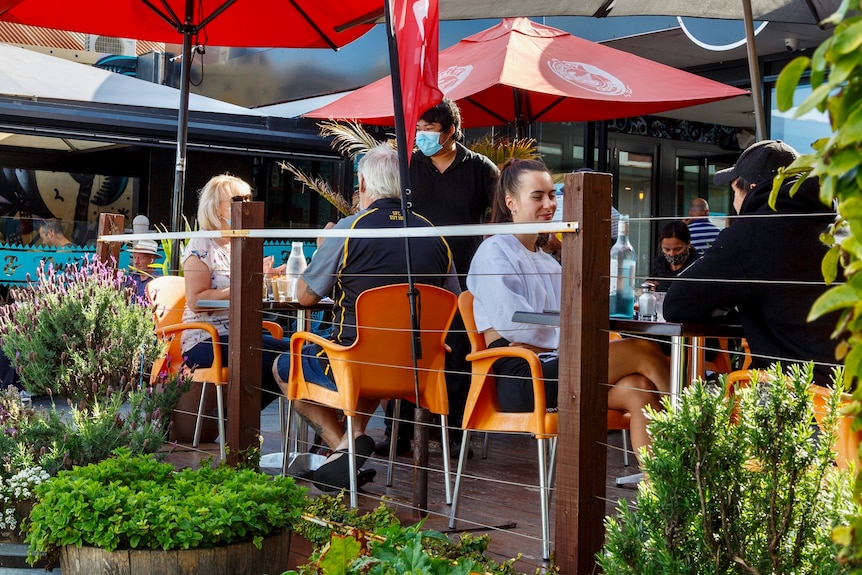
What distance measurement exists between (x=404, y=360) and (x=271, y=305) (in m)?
1.16

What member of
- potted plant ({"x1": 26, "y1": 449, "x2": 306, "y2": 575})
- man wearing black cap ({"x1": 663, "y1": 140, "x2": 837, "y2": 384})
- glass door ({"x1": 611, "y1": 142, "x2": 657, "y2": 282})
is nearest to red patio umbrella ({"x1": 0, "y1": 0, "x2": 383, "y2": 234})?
potted plant ({"x1": 26, "y1": 449, "x2": 306, "y2": 575})

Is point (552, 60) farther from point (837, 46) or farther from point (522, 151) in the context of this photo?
point (837, 46)

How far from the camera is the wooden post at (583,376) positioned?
2.54m

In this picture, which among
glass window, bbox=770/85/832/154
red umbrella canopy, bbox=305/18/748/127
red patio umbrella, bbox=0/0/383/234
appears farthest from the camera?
glass window, bbox=770/85/832/154

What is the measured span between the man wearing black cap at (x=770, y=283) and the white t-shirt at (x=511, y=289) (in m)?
0.58

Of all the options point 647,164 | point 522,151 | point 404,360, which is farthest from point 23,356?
point 647,164

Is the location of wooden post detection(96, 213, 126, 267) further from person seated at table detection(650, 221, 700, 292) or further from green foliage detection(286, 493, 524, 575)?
person seated at table detection(650, 221, 700, 292)

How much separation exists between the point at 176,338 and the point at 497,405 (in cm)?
198

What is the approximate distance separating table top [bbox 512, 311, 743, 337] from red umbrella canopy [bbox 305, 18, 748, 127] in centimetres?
265

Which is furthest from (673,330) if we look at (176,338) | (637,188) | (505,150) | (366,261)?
(637,188)

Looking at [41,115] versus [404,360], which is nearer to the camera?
[404,360]

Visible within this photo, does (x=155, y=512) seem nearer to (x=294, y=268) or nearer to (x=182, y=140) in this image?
(x=294, y=268)

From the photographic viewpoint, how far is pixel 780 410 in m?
1.75

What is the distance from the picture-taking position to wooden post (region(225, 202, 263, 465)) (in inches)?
147
